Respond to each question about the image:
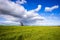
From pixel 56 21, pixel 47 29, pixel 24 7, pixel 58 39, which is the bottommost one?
pixel 58 39

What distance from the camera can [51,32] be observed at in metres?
2.70

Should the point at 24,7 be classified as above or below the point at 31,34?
above

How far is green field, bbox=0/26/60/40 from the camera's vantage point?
2.58 m

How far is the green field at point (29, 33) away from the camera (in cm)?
258

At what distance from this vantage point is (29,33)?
8.64ft

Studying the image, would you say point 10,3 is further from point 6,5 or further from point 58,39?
point 58,39

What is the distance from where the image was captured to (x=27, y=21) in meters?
2.70

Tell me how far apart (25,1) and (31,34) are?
0.73 metres

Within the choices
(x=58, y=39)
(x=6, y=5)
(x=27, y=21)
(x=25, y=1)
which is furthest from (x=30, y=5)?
(x=58, y=39)

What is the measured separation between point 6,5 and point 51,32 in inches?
45.2

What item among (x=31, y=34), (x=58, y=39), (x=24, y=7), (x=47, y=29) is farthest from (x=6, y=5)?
(x=58, y=39)

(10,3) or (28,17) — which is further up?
(10,3)

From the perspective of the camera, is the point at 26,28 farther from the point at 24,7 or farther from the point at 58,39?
the point at 58,39

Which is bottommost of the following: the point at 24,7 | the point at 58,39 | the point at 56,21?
the point at 58,39
